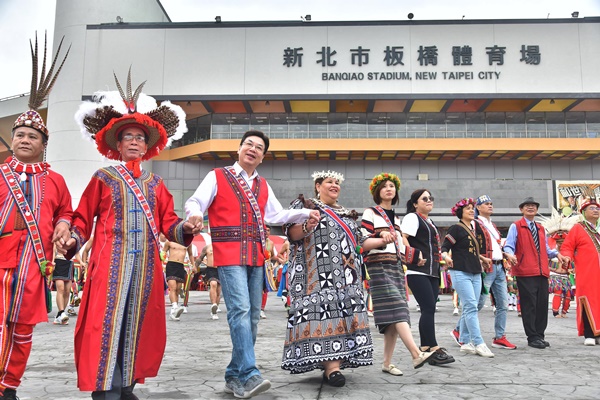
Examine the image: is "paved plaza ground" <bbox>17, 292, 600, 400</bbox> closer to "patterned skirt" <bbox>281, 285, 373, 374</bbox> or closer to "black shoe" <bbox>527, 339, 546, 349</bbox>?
"black shoe" <bbox>527, 339, 546, 349</bbox>

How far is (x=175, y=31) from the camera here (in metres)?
33.1

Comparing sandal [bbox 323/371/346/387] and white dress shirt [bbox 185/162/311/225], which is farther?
sandal [bbox 323/371/346/387]

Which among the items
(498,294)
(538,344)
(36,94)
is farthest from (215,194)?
(538,344)

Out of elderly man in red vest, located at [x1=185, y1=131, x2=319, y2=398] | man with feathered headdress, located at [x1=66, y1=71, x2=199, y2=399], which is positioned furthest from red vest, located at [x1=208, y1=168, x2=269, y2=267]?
man with feathered headdress, located at [x1=66, y1=71, x2=199, y2=399]

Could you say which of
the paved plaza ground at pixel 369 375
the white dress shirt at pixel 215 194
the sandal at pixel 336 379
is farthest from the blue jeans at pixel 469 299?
the white dress shirt at pixel 215 194

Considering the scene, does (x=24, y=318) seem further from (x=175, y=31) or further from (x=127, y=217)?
(x=175, y=31)

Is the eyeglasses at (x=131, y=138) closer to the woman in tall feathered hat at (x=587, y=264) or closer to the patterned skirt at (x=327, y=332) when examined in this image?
the patterned skirt at (x=327, y=332)

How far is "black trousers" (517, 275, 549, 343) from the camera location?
24.0 feet

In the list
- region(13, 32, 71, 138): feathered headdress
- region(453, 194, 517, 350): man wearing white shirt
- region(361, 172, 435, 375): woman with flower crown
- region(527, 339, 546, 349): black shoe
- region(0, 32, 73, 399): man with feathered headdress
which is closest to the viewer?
region(0, 32, 73, 399): man with feathered headdress

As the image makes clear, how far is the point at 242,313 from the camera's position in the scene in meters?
4.18

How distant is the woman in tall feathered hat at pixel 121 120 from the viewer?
4.18 m

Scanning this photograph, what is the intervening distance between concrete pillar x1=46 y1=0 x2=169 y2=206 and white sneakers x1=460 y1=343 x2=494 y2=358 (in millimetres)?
27997

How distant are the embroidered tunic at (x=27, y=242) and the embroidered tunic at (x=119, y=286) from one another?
27cm

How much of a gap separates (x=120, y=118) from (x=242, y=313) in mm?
1727
